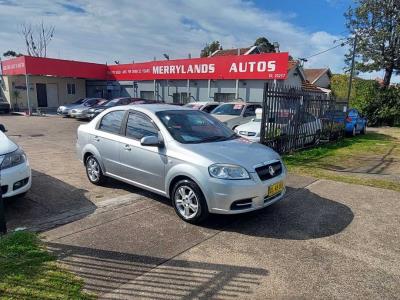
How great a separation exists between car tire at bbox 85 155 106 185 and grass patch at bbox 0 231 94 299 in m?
2.22

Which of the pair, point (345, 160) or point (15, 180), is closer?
point (15, 180)

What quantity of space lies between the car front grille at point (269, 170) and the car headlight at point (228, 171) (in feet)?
0.79

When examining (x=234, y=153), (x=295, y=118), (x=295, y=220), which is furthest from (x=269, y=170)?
(x=295, y=118)

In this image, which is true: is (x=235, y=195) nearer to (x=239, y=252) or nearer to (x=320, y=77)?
(x=239, y=252)

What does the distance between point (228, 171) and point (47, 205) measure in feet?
9.66

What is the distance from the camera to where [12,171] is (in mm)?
4559

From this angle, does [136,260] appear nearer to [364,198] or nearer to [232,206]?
[232,206]

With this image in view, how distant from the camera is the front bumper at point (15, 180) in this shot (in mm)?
4449

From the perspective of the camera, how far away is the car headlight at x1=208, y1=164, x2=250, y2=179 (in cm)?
412

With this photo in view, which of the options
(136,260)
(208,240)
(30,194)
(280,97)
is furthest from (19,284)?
(280,97)

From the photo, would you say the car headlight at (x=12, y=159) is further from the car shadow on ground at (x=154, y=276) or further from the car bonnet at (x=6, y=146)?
the car shadow on ground at (x=154, y=276)

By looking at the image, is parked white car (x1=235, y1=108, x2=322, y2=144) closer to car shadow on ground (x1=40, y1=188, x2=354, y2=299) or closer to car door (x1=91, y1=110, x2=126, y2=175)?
car door (x1=91, y1=110, x2=126, y2=175)

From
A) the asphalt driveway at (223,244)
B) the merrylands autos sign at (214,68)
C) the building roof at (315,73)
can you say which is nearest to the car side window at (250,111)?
the merrylands autos sign at (214,68)

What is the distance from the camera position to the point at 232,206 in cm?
412
